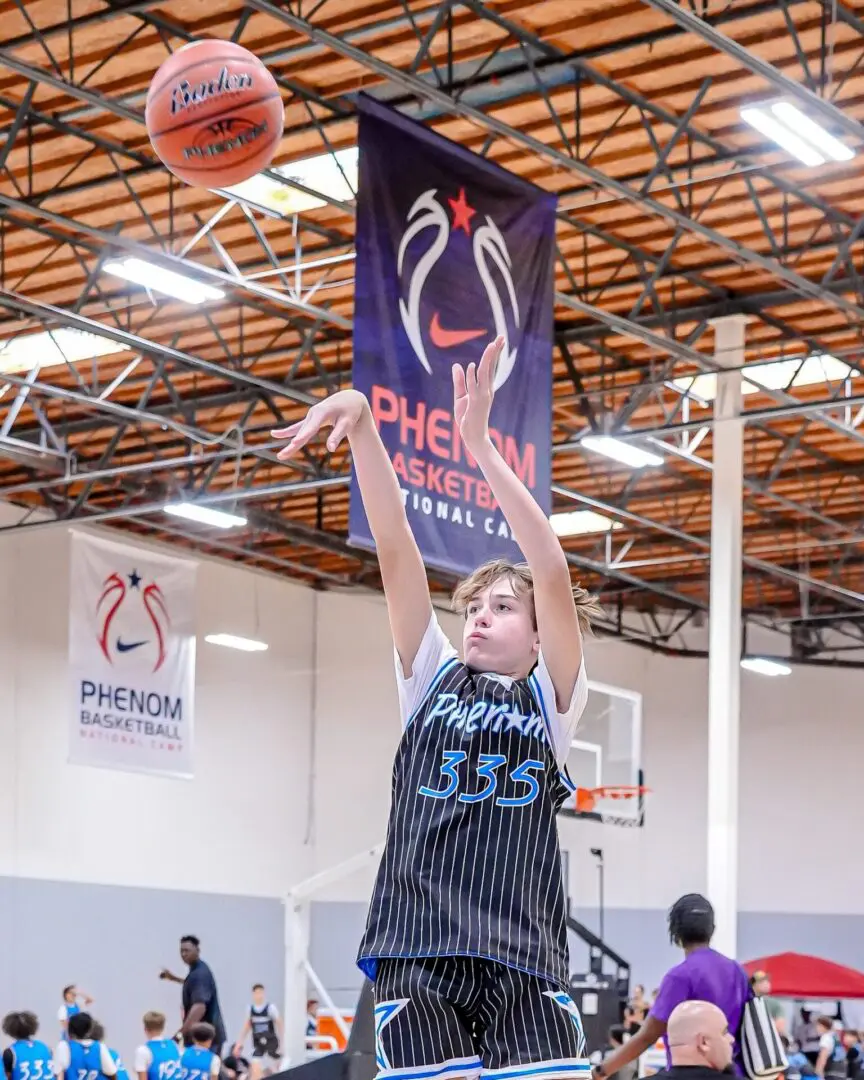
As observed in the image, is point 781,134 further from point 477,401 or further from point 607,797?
point 607,797

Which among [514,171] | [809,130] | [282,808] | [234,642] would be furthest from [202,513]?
[809,130]

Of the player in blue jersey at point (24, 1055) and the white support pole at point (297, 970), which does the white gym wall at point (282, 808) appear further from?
the player in blue jersey at point (24, 1055)

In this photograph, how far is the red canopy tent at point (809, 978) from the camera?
22781mm

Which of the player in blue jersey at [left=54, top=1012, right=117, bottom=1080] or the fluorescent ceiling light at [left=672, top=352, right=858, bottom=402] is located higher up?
the fluorescent ceiling light at [left=672, top=352, right=858, bottom=402]

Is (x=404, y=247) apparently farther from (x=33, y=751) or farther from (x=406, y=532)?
(x=33, y=751)

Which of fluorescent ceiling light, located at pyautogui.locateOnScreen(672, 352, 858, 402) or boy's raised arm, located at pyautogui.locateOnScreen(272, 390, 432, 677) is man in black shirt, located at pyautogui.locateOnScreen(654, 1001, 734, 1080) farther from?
fluorescent ceiling light, located at pyautogui.locateOnScreen(672, 352, 858, 402)

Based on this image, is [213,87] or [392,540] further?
[213,87]

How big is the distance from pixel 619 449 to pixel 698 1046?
12.3m

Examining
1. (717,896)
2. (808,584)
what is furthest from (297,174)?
(808,584)

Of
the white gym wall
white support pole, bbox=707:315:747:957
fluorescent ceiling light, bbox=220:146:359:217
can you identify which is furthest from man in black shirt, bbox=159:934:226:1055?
fluorescent ceiling light, bbox=220:146:359:217

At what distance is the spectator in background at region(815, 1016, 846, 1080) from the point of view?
836 inches

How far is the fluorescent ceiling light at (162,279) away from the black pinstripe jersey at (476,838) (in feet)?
37.2

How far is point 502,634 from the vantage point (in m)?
3.35

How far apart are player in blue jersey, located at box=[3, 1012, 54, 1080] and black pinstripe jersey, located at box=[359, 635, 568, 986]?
10.7 metres
